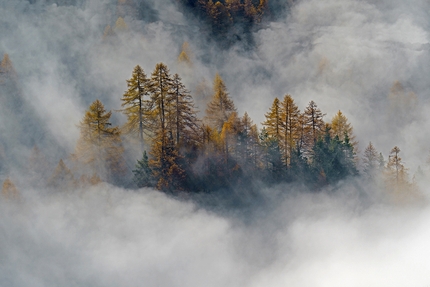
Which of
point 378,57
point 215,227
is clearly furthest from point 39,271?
point 378,57

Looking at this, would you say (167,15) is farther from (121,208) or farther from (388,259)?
(388,259)

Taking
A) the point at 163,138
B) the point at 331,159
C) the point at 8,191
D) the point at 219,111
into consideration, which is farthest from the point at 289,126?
the point at 8,191

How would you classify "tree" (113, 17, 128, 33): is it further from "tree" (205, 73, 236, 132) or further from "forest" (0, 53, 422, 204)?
"tree" (205, 73, 236, 132)

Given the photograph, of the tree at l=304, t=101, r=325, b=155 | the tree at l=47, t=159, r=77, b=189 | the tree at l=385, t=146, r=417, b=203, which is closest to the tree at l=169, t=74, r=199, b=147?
the tree at l=47, t=159, r=77, b=189

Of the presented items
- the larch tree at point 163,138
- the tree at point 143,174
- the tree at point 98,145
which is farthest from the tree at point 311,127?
the tree at point 98,145

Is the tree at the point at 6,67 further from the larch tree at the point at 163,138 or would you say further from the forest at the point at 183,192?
the larch tree at the point at 163,138

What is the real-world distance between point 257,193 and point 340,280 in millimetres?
11631

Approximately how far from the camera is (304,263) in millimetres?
59531

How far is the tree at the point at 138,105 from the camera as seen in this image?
59.3 metres

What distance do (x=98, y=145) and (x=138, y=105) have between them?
5.32m

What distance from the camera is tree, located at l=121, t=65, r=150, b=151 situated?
2335 inches

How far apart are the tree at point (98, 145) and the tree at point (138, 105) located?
2129mm

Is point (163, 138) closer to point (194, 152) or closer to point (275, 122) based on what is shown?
point (194, 152)

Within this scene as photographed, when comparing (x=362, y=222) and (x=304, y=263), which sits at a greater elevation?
(x=362, y=222)
